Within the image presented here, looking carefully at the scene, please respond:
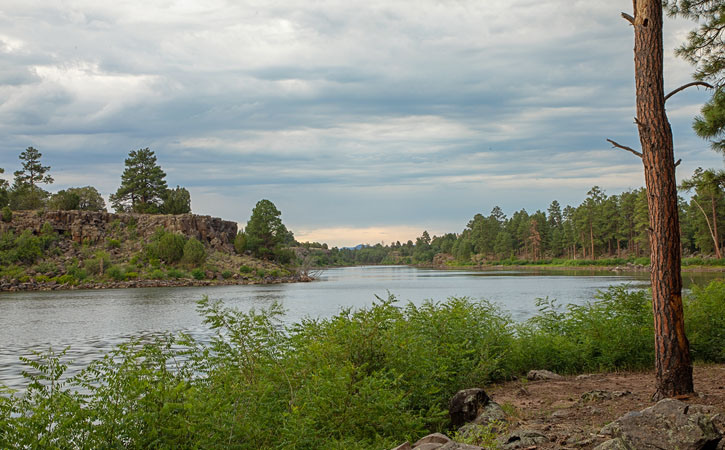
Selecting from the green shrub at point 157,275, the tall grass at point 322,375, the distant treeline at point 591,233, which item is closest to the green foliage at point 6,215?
the green shrub at point 157,275

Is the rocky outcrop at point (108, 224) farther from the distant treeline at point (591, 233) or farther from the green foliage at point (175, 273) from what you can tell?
the distant treeline at point (591, 233)

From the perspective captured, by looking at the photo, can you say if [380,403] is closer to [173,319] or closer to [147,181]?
[173,319]

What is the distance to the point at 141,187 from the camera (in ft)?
347

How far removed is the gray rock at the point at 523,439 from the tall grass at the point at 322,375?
1745 mm

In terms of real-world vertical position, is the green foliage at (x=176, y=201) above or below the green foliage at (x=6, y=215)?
above

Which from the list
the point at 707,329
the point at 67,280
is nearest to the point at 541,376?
the point at 707,329

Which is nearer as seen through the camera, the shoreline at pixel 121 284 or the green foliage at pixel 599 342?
the green foliage at pixel 599 342

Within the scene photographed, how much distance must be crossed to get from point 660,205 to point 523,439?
164 inches

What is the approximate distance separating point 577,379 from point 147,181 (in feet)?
353

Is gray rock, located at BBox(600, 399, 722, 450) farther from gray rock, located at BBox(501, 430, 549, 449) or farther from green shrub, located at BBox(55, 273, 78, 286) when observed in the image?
green shrub, located at BBox(55, 273, 78, 286)

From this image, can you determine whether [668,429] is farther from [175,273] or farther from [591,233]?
[591,233]

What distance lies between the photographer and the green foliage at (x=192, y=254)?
8525 centimetres

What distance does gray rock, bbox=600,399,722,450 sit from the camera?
16.3 ft

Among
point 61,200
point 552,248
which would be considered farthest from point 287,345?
point 552,248
